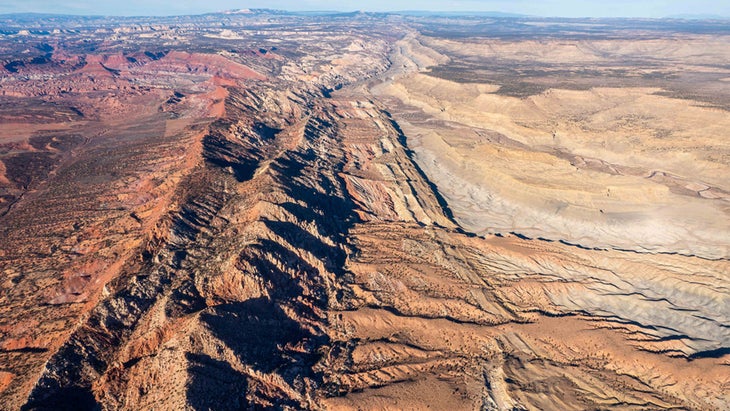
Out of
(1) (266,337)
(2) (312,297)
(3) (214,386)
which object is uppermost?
(3) (214,386)

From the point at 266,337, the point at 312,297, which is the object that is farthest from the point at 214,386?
the point at 312,297

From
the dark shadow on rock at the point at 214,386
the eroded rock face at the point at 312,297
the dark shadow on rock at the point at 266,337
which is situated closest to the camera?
the dark shadow on rock at the point at 214,386

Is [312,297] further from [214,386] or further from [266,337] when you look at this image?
[214,386]

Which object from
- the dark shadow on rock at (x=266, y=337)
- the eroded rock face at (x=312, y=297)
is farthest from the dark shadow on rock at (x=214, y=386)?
the dark shadow on rock at (x=266, y=337)

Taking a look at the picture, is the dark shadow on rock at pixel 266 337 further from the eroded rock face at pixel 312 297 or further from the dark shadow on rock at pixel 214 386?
the dark shadow on rock at pixel 214 386

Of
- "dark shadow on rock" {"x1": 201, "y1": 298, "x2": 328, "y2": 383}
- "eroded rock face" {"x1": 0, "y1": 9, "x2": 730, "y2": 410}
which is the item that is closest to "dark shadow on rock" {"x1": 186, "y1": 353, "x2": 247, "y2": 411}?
"eroded rock face" {"x1": 0, "y1": 9, "x2": 730, "y2": 410}

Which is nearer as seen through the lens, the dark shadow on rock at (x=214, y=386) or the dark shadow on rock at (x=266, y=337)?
the dark shadow on rock at (x=214, y=386)
